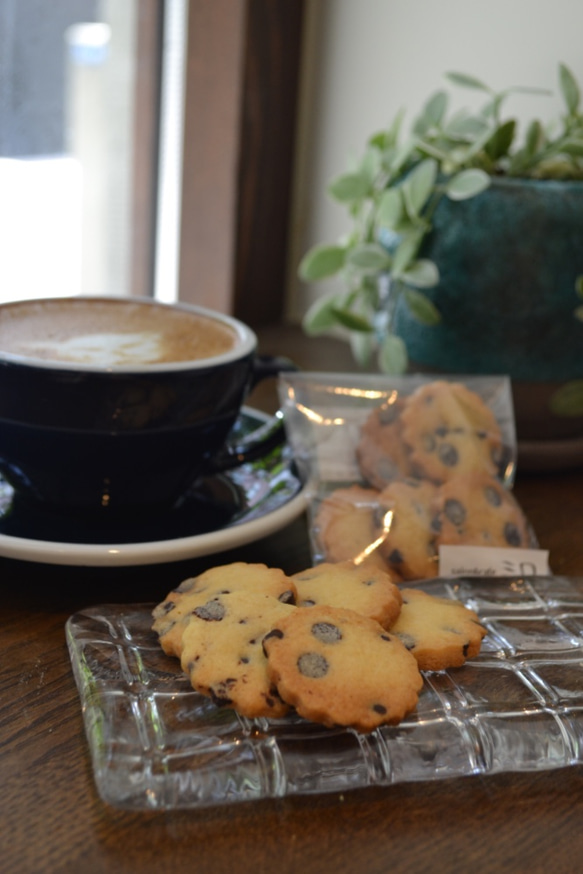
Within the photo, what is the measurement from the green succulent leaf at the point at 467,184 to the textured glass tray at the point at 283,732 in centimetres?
35

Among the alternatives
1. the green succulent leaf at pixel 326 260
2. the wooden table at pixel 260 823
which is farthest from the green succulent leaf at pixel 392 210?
the wooden table at pixel 260 823

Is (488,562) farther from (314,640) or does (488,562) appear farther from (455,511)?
(314,640)

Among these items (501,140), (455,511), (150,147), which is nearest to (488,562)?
(455,511)

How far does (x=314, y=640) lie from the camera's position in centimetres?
40

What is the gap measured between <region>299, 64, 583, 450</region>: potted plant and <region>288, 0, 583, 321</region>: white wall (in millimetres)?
132

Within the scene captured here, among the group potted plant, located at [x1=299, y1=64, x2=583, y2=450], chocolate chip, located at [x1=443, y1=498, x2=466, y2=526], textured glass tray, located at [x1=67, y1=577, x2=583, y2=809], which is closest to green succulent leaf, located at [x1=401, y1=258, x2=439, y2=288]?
potted plant, located at [x1=299, y1=64, x2=583, y2=450]

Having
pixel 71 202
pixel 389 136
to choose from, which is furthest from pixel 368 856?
pixel 71 202

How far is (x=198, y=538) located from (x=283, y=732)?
16cm

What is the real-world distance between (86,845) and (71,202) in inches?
44.4

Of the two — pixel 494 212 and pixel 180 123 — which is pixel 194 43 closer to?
pixel 180 123

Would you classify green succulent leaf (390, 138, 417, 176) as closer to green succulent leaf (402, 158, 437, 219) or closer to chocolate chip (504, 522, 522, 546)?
green succulent leaf (402, 158, 437, 219)

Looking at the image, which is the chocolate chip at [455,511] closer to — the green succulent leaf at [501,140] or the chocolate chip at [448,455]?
the chocolate chip at [448,455]

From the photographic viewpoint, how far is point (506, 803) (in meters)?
0.38

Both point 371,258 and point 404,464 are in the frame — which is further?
point 371,258
